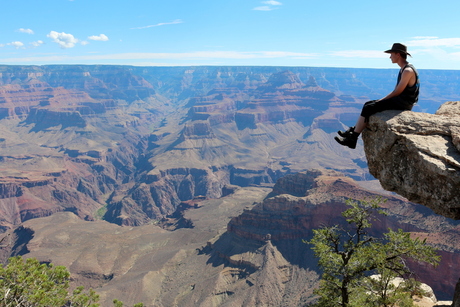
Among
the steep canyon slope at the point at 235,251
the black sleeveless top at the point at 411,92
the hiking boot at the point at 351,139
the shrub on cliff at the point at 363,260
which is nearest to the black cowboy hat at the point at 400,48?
the black sleeveless top at the point at 411,92

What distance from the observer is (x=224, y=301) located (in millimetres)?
68625

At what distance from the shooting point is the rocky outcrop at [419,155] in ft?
40.0

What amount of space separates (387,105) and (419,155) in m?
3.20

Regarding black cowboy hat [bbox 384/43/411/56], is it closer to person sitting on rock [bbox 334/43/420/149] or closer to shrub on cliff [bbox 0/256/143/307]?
person sitting on rock [bbox 334/43/420/149]

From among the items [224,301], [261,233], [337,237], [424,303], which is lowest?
[224,301]

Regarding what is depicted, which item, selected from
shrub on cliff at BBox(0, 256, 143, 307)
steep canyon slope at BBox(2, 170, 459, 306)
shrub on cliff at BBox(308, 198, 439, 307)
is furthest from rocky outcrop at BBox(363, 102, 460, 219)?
steep canyon slope at BBox(2, 170, 459, 306)

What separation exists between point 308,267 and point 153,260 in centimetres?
4109

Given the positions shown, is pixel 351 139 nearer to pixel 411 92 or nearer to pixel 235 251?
pixel 411 92

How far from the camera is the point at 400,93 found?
14570 millimetres

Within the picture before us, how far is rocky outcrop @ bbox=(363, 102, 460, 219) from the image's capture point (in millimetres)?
12180

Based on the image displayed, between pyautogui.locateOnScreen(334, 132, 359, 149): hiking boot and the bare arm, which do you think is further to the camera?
pyautogui.locateOnScreen(334, 132, 359, 149): hiking boot

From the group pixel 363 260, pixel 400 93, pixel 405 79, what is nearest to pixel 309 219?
pixel 363 260

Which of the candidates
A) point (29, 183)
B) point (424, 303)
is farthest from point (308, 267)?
point (29, 183)

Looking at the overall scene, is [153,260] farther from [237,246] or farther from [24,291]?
[24,291]
